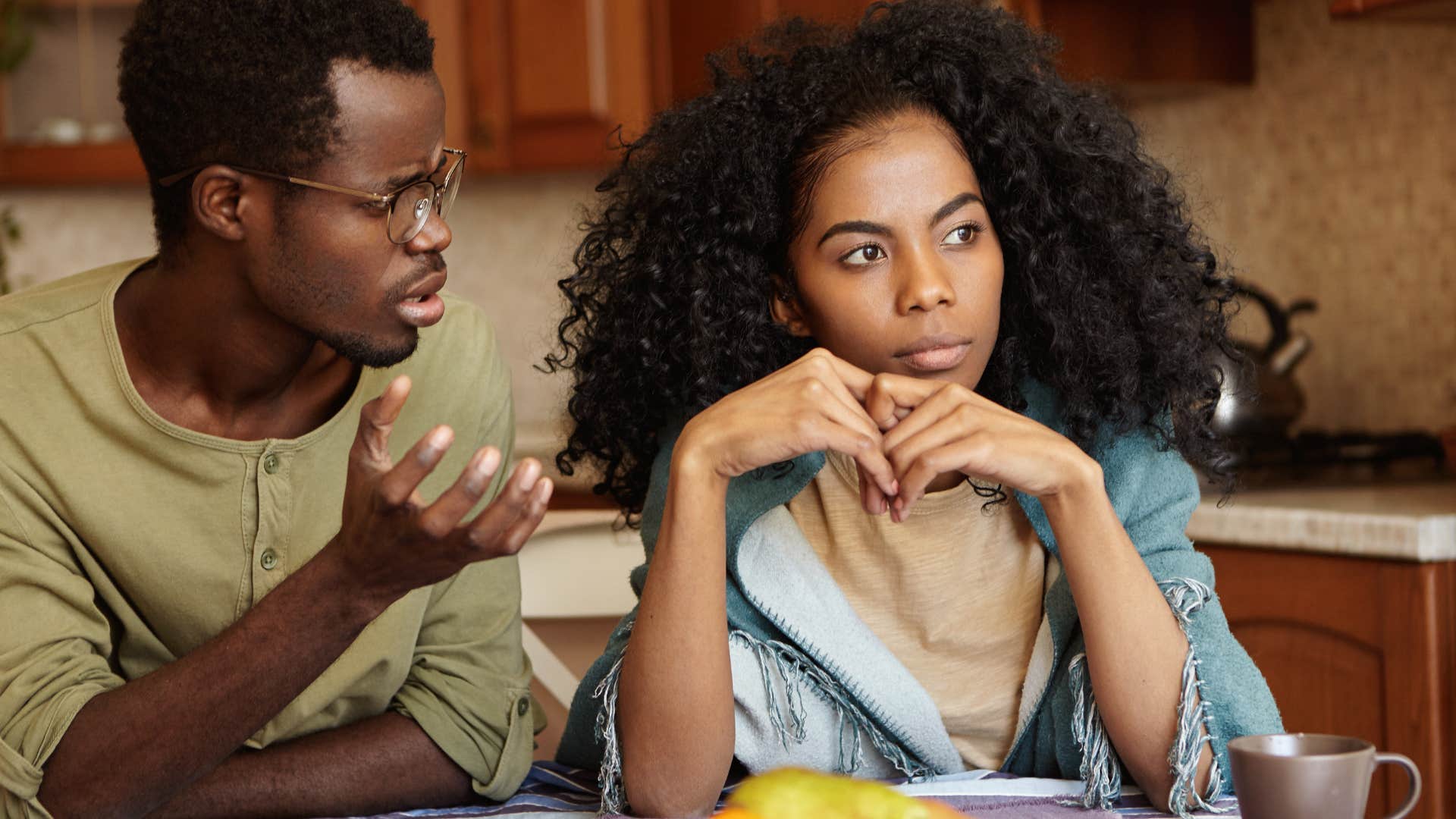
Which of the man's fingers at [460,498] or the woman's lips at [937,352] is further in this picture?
the woman's lips at [937,352]

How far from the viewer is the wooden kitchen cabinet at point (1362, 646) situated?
71.4 inches

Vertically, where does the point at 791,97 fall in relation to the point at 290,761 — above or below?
above

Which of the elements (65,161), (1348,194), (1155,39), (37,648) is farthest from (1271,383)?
(65,161)

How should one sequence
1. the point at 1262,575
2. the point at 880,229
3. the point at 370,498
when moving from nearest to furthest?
the point at 370,498 < the point at 880,229 < the point at 1262,575

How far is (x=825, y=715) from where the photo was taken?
1193 millimetres

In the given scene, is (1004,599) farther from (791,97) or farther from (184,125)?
(184,125)

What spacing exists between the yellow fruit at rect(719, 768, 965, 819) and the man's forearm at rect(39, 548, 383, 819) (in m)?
0.47

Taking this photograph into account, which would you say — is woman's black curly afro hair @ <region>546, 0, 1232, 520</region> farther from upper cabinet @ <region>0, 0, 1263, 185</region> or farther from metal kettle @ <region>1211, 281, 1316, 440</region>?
upper cabinet @ <region>0, 0, 1263, 185</region>

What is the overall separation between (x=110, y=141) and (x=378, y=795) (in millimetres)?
2486

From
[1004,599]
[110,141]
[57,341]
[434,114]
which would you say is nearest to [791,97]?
[434,114]

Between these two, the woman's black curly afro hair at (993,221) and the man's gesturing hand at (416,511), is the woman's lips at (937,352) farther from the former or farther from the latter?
the man's gesturing hand at (416,511)

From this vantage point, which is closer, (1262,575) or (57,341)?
(57,341)

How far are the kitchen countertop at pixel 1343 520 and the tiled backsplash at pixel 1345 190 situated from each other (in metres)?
0.25

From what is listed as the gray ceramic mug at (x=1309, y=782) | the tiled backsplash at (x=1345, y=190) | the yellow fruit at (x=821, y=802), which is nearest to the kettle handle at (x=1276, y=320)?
the tiled backsplash at (x=1345, y=190)
